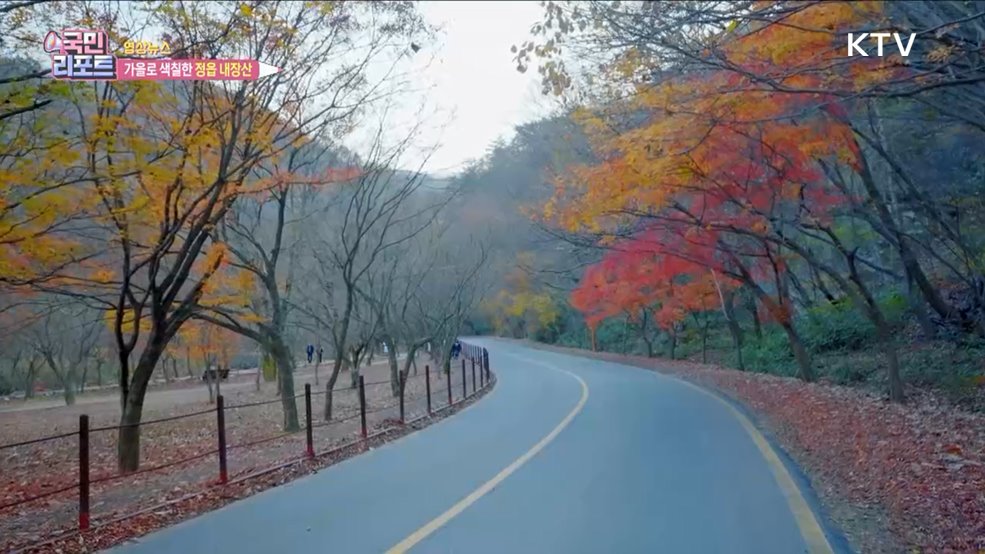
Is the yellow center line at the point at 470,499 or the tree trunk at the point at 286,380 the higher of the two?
the tree trunk at the point at 286,380

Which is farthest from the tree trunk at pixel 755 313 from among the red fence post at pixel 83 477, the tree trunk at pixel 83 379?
the red fence post at pixel 83 477

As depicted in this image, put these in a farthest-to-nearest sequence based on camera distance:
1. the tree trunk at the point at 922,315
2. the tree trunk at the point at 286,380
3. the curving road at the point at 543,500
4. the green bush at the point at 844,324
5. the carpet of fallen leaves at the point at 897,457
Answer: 1. the green bush at the point at 844,324
2. the tree trunk at the point at 922,315
3. the tree trunk at the point at 286,380
4. the curving road at the point at 543,500
5. the carpet of fallen leaves at the point at 897,457

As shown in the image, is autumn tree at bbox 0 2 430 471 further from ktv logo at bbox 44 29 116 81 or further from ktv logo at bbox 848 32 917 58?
ktv logo at bbox 848 32 917 58

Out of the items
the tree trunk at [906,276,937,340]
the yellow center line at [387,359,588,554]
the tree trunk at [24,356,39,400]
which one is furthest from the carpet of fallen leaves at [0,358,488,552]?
the tree trunk at [906,276,937,340]

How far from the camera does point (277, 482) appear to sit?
11234 mm

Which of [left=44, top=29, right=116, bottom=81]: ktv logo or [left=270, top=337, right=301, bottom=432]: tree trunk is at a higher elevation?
[left=44, top=29, right=116, bottom=81]: ktv logo

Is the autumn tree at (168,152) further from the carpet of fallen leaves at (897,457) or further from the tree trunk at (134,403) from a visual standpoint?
the carpet of fallen leaves at (897,457)

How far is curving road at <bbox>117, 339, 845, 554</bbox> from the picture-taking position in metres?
7.31

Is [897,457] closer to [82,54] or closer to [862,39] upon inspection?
[862,39]

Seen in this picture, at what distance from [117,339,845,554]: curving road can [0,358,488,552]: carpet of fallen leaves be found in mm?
552

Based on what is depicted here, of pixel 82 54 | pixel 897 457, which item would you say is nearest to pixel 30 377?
pixel 82 54

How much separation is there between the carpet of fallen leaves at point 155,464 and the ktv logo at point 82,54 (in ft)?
15.2

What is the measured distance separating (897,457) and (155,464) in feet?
43.1

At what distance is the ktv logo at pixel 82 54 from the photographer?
10602mm
